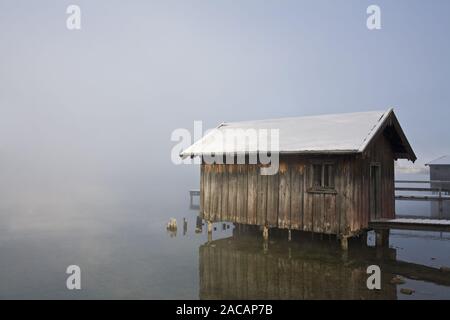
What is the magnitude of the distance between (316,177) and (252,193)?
136 inches

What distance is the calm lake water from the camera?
40.9ft

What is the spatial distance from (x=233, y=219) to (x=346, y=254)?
592cm

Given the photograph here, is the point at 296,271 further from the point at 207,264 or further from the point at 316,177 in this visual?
the point at 316,177

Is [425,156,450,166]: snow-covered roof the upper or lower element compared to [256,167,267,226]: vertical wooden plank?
upper

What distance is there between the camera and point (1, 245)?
68.9ft

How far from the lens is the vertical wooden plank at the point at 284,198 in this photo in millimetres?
17875

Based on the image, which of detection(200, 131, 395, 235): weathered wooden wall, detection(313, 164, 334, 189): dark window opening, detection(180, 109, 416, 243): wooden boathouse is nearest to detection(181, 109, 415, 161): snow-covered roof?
detection(180, 109, 416, 243): wooden boathouse

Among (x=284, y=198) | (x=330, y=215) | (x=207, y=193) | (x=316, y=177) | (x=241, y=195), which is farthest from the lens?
(x=207, y=193)

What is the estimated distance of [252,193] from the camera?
62.5 feet

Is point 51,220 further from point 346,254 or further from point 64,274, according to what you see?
point 346,254

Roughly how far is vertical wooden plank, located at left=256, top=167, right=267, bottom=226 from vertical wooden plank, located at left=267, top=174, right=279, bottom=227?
0.17m

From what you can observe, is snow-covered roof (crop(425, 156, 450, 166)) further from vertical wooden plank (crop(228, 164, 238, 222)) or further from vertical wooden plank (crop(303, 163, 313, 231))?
vertical wooden plank (crop(228, 164, 238, 222))

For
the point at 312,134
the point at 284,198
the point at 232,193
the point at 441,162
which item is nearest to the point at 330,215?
the point at 284,198

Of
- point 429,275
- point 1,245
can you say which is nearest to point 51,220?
point 1,245
